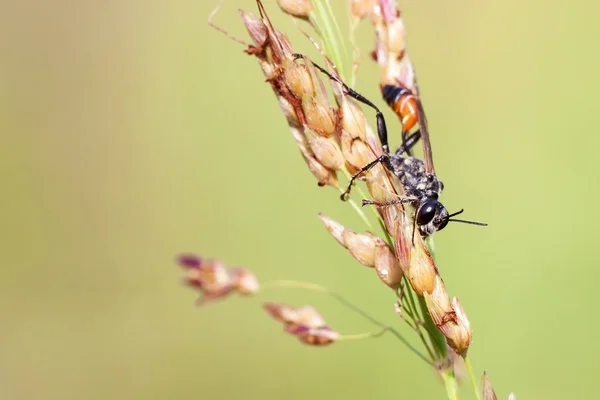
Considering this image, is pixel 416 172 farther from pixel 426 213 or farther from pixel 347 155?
pixel 347 155

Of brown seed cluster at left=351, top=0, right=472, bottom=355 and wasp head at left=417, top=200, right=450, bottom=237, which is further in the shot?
wasp head at left=417, top=200, right=450, bottom=237

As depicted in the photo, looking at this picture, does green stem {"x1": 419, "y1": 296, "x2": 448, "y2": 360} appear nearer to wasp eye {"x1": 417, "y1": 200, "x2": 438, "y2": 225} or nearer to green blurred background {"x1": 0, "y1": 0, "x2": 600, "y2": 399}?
wasp eye {"x1": 417, "y1": 200, "x2": 438, "y2": 225}

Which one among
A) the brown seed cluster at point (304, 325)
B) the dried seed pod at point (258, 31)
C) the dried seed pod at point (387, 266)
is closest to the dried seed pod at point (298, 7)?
the dried seed pod at point (258, 31)

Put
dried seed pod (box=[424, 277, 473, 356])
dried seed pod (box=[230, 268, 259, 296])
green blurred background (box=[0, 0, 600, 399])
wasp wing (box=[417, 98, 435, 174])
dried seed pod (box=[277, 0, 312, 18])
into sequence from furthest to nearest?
green blurred background (box=[0, 0, 600, 399])
wasp wing (box=[417, 98, 435, 174])
dried seed pod (box=[277, 0, 312, 18])
dried seed pod (box=[230, 268, 259, 296])
dried seed pod (box=[424, 277, 473, 356])

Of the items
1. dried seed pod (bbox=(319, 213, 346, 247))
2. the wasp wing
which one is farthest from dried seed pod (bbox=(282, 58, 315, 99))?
the wasp wing

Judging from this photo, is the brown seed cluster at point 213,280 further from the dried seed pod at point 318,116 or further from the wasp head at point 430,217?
the wasp head at point 430,217

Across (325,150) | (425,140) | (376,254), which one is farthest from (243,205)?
(376,254)

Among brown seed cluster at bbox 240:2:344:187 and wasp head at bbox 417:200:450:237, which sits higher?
brown seed cluster at bbox 240:2:344:187
